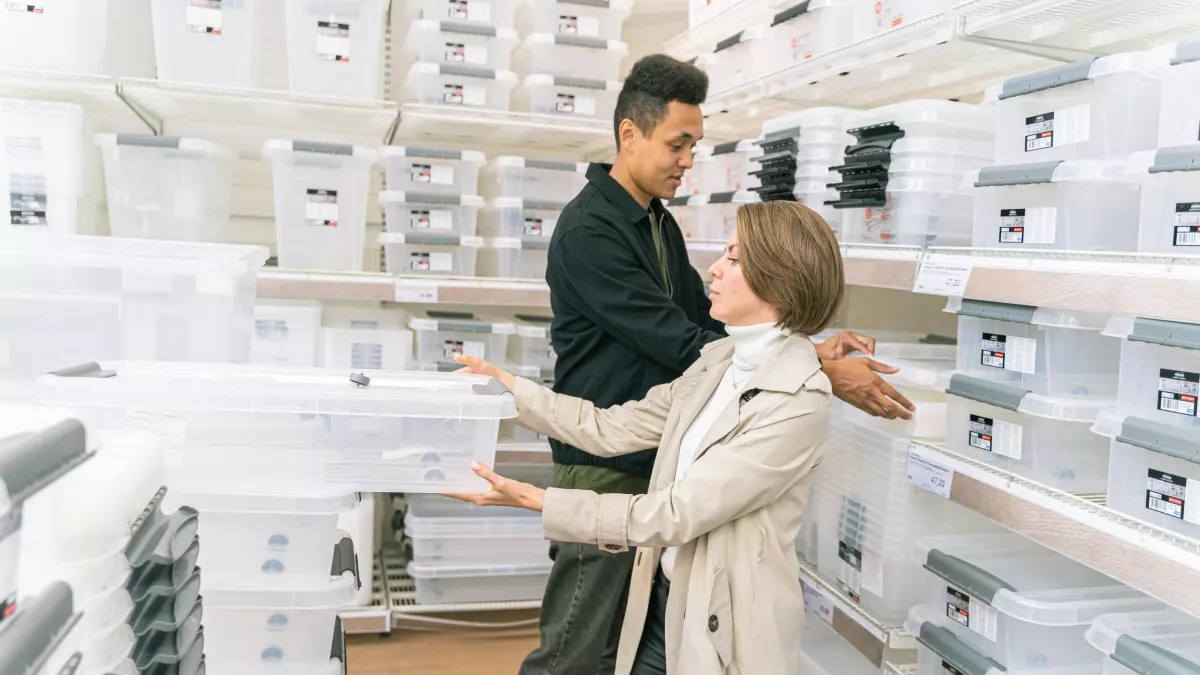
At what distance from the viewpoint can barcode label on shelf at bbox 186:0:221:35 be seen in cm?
298

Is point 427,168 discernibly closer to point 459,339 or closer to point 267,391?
point 459,339

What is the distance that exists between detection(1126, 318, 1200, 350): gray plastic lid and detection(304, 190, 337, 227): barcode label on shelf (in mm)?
2487

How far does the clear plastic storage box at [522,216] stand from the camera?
339 centimetres

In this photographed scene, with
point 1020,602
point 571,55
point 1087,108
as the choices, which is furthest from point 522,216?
point 1020,602

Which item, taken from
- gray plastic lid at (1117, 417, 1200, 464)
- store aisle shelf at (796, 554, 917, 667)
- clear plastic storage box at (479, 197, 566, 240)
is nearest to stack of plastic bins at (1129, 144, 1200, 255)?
gray plastic lid at (1117, 417, 1200, 464)

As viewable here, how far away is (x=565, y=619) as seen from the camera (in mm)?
2143

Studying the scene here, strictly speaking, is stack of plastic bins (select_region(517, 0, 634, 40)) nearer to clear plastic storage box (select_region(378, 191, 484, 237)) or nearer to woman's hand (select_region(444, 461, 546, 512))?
clear plastic storage box (select_region(378, 191, 484, 237))

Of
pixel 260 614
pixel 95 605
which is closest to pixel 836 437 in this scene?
pixel 260 614

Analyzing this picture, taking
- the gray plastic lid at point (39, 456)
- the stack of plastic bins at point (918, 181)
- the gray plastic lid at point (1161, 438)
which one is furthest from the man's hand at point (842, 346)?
the gray plastic lid at point (39, 456)

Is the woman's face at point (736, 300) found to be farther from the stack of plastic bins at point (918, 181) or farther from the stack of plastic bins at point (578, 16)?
the stack of plastic bins at point (578, 16)

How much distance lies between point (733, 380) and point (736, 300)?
0.58 feet

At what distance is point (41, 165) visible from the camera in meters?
2.77

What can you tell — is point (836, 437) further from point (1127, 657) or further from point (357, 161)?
point (357, 161)

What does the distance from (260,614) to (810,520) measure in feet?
4.62
